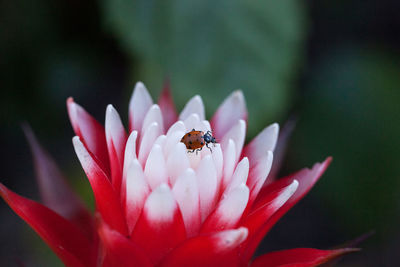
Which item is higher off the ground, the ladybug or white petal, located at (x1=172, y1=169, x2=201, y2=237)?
the ladybug

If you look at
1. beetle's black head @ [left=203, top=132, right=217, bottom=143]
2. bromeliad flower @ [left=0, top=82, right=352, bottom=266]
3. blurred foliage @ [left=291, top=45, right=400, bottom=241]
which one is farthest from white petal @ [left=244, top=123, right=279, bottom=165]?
blurred foliage @ [left=291, top=45, right=400, bottom=241]

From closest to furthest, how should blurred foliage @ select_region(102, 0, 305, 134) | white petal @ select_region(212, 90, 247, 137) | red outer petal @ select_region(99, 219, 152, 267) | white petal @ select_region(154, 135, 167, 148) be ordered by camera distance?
red outer petal @ select_region(99, 219, 152, 267), white petal @ select_region(154, 135, 167, 148), white petal @ select_region(212, 90, 247, 137), blurred foliage @ select_region(102, 0, 305, 134)

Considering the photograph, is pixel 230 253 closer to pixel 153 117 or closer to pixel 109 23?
pixel 153 117

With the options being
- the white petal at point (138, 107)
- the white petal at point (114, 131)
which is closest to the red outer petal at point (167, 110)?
the white petal at point (138, 107)

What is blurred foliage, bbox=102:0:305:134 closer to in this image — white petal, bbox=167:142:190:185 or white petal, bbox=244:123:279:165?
white petal, bbox=244:123:279:165

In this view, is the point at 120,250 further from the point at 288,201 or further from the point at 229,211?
the point at 288,201

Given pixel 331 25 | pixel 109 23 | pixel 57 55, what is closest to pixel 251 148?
pixel 109 23

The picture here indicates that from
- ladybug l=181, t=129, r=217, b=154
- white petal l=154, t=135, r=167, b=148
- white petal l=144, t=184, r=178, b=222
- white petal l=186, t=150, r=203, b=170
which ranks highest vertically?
white petal l=154, t=135, r=167, b=148
